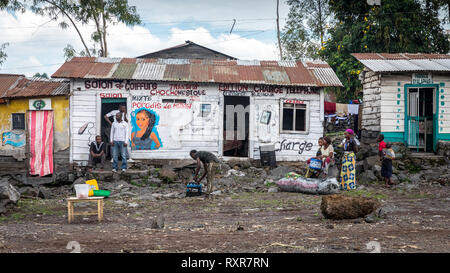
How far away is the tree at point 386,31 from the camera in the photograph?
2122 centimetres

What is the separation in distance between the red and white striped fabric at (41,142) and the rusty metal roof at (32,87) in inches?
28.5

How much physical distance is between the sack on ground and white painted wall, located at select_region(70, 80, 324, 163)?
3759 mm

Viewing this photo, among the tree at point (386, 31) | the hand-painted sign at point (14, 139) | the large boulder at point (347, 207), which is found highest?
the tree at point (386, 31)

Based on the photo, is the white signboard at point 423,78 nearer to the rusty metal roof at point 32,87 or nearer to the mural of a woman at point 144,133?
the mural of a woman at point 144,133

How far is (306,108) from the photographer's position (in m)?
15.0

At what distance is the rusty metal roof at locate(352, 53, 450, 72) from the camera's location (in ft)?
46.9

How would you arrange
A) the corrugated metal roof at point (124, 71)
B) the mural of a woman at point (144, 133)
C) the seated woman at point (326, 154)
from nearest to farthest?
1. the seated woman at point (326, 154)
2. the corrugated metal roof at point (124, 71)
3. the mural of a woman at point (144, 133)

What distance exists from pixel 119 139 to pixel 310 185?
21.3 ft

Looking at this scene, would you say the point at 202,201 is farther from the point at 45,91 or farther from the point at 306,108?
the point at 45,91

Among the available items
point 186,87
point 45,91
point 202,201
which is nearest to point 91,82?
point 45,91

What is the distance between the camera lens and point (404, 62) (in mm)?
15258

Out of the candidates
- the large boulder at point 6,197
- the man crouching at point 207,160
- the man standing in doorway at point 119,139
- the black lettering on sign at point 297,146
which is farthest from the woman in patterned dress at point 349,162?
the large boulder at point 6,197

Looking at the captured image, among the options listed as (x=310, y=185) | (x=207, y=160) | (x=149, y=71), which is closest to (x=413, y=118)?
(x=310, y=185)

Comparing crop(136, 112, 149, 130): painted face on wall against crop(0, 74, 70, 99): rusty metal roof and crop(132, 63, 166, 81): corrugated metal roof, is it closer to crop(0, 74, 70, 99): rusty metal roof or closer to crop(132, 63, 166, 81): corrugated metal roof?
crop(132, 63, 166, 81): corrugated metal roof
